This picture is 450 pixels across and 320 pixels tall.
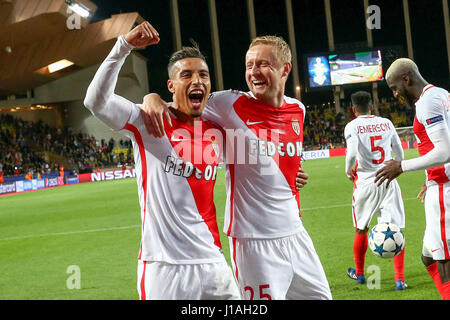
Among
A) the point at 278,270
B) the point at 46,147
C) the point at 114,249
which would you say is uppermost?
the point at 46,147

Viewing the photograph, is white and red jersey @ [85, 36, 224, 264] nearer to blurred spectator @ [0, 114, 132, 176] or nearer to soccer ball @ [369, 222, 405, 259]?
soccer ball @ [369, 222, 405, 259]

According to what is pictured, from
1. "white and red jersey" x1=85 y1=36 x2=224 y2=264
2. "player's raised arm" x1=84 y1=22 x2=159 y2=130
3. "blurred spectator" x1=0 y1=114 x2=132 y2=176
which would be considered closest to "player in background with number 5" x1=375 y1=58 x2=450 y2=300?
"white and red jersey" x1=85 y1=36 x2=224 y2=264

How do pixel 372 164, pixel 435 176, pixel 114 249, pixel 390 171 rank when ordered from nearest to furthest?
1. pixel 390 171
2. pixel 435 176
3. pixel 372 164
4. pixel 114 249

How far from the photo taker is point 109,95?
274cm

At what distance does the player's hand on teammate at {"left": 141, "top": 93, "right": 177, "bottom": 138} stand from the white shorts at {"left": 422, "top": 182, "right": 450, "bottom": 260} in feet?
7.61

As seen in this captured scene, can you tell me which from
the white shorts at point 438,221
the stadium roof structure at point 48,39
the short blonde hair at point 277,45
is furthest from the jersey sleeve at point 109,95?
the stadium roof structure at point 48,39

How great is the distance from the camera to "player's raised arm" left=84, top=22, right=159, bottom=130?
271 cm

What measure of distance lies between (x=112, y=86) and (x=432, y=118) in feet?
7.95

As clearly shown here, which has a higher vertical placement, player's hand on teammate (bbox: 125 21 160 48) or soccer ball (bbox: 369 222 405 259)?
player's hand on teammate (bbox: 125 21 160 48)

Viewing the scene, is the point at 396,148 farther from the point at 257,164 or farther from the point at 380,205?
the point at 257,164

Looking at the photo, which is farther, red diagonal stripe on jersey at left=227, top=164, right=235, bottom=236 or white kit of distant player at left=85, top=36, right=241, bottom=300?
red diagonal stripe on jersey at left=227, top=164, right=235, bottom=236

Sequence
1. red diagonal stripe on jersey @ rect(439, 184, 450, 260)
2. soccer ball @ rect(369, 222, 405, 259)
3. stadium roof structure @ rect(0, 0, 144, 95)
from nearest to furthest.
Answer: red diagonal stripe on jersey @ rect(439, 184, 450, 260) → soccer ball @ rect(369, 222, 405, 259) → stadium roof structure @ rect(0, 0, 144, 95)

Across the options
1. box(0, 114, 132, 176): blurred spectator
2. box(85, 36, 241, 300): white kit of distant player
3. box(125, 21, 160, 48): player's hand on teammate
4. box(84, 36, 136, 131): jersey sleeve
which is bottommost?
box(85, 36, 241, 300): white kit of distant player

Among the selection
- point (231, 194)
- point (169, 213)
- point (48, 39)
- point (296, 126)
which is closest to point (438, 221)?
point (296, 126)
